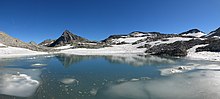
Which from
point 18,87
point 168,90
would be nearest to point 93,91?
point 168,90

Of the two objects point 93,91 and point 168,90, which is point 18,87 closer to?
point 93,91

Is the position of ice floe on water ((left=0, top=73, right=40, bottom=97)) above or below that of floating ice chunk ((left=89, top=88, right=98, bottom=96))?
above

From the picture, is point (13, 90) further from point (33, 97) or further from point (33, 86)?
point (33, 97)

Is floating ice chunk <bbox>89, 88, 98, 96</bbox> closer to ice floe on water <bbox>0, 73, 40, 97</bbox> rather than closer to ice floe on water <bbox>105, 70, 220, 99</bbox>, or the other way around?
ice floe on water <bbox>105, 70, 220, 99</bbox>

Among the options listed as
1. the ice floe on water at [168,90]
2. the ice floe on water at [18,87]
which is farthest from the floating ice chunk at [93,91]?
the ice floe on water at [18,87]

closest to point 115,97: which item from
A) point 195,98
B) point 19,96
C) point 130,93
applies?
point 130,93

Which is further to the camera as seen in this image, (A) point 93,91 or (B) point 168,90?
(B) point 168,90

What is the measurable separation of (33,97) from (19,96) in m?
1.18

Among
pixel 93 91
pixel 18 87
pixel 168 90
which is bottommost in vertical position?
pixel 168 90

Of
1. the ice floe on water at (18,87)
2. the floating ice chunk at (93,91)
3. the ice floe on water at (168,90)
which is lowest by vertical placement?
the ice floe on water at (168,90)

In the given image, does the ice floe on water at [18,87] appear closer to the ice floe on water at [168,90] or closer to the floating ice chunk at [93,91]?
the floating ice chunk at [93,91]

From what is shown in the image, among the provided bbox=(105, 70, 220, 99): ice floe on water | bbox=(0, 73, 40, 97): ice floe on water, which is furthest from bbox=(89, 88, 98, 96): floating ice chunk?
bbox=(0, 73, 40, 97): ice floe on water

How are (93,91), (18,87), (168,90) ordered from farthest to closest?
(18,87) → (168,90) → (93,91)

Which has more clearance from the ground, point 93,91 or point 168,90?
point 93,91
